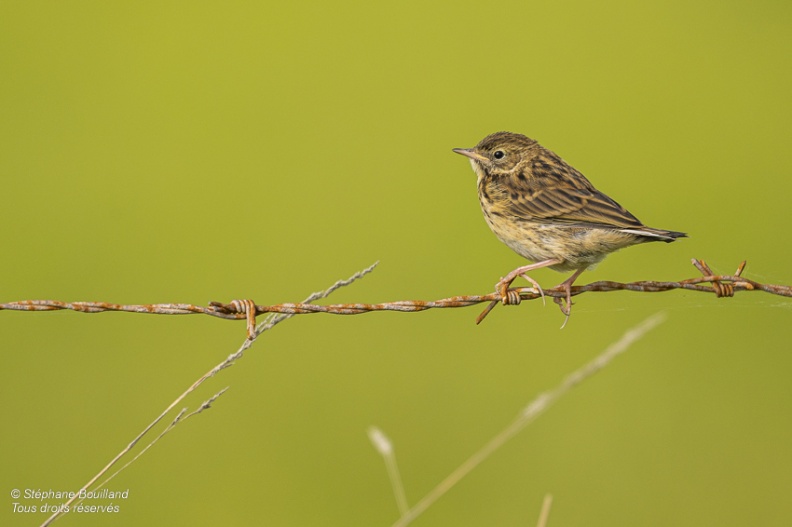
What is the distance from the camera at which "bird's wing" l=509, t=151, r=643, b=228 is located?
611 centimetres

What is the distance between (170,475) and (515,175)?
5.17 m

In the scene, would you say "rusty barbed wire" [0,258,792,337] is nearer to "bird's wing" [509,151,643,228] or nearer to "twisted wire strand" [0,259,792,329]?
"twisted wire strand" [0,259,792,329]

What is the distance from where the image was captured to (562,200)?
6445 millimetres

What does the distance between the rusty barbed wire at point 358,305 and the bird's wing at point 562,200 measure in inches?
21.2

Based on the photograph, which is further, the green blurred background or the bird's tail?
the green blurred background

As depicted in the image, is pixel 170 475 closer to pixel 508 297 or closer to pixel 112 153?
pixel 508 297

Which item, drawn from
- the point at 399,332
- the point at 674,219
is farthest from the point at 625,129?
the point at 399,332

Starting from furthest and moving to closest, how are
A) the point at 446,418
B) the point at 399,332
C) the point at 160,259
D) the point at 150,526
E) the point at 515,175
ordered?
the point at 160,259 < the point at 399,332 < the point at 446,418 < the point at 150,526 < the point at 515,175

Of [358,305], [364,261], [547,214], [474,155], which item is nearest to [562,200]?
[547,214]

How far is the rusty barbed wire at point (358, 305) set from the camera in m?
4.68

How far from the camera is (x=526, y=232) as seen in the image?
6.51 metres

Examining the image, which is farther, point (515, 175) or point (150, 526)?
point (150, 526)

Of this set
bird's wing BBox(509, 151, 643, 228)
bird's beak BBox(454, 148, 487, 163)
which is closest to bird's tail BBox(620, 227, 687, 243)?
bird's wing BBox(509, 151, 643, 228)

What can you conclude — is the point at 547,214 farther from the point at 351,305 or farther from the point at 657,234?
the point at 351,305
